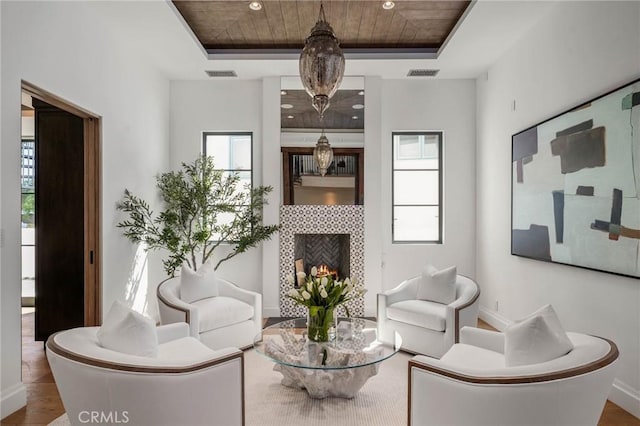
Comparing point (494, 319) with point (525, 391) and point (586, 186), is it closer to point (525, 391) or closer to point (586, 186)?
point (586, 186)

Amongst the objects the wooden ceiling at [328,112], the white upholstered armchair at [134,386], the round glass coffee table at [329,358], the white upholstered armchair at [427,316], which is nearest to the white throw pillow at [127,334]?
the white upholstered armchair at [134,386]

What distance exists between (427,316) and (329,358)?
4.72ft

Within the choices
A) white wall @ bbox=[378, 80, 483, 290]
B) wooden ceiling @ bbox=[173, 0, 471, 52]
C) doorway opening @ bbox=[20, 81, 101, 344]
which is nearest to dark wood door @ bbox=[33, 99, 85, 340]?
doorway opening @ bbox=[20, 81, 101, 344]

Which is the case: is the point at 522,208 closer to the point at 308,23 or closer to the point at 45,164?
the point at 308,23

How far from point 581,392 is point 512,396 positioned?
307 millimetres

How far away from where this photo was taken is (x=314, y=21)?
4301 mm

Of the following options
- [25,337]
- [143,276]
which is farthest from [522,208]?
[25,337]

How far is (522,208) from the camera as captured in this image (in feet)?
14.2

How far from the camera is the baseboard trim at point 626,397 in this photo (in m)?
2.75

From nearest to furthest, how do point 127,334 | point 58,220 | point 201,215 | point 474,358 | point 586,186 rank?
point 127,334 < point 474,358 < point 586,186 < point 58,220 < point 201,215

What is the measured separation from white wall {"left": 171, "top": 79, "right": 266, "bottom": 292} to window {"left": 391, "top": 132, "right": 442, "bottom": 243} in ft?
6.45

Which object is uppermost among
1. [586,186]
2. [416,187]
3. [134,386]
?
[416,187]

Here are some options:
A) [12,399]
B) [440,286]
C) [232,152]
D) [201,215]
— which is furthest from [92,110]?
[440,286]

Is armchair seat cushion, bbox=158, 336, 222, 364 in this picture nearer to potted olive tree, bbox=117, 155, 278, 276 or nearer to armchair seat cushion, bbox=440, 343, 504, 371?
armchair seat cushion, bbox=440, 343, 504, 371
